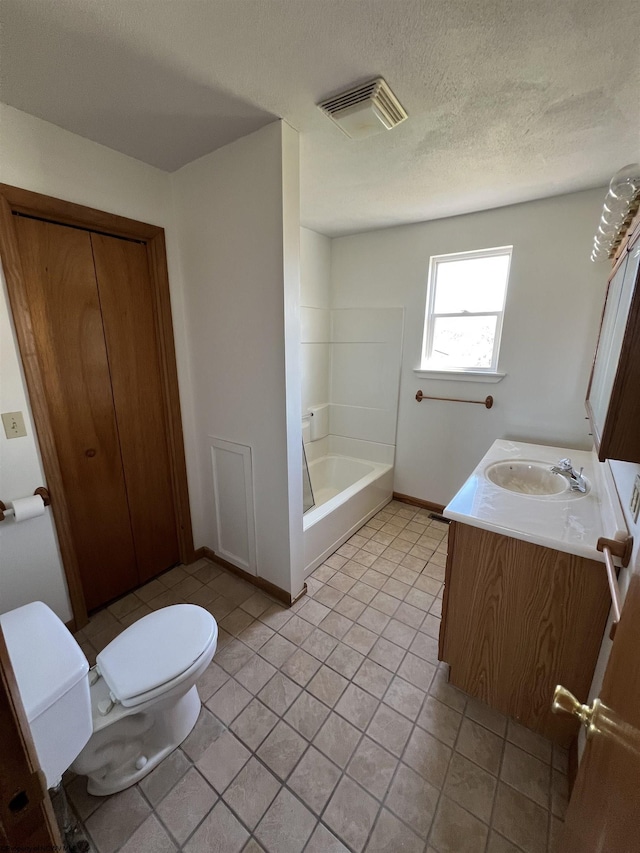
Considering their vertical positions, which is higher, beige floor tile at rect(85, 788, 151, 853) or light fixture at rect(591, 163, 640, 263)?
light fixture at rect(591, 163, 640, 263)

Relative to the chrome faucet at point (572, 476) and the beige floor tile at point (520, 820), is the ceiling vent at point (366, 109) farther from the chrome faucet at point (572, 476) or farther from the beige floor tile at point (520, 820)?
the beige floor tile at point (520, 820)

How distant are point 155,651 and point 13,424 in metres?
1.14

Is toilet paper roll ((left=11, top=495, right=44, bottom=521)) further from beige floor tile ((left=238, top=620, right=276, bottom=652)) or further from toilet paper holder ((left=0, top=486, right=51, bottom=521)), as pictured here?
beige floor tile ((left=238, top=620, right=276, bottom=652))

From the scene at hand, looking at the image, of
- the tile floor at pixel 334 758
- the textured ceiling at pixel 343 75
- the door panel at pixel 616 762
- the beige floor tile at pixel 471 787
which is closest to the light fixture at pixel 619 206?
the textured ceiling at pixel 343 75

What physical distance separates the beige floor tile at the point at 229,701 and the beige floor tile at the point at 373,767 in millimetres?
501

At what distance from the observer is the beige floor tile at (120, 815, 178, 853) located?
1.05 meters

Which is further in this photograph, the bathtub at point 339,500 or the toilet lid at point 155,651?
the bathtub at point 339,500

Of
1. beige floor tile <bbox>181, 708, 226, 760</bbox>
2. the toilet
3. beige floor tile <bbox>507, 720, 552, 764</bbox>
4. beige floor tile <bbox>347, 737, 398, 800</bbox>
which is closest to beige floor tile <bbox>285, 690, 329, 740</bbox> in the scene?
beige floor tile <bbox>347, 737, 398, 800</bbox>

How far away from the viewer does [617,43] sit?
1.05 metres

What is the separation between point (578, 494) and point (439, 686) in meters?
1.09

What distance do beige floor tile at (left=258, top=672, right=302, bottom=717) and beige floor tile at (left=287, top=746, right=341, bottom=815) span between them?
0.20 meters

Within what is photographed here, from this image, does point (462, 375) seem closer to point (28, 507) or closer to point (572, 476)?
point (572, 476)

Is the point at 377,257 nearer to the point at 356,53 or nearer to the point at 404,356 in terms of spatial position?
the point at 404,356

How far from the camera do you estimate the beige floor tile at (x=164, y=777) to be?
3.87 feet
